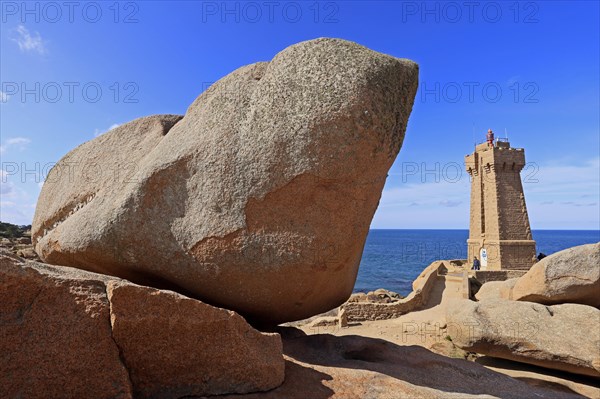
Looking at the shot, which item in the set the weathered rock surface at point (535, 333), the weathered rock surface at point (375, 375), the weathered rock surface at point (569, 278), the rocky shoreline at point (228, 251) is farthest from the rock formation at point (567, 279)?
the rocky shoreline at point (228, 251)

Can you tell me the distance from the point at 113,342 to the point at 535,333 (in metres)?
7.81

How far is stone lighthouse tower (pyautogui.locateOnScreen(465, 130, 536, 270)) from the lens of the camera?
92.1 ft

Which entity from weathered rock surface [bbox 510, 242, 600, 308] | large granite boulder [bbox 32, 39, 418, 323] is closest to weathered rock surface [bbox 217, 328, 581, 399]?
large granite boulder [bbox 32, 39, 418, 323]

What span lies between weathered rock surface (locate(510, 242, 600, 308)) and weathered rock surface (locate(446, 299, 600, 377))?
1.18ft

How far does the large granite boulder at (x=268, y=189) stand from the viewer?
13.6 feet

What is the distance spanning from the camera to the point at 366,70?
4285 mm

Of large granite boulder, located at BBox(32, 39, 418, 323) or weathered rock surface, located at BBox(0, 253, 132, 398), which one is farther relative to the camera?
large granite boulder, located at BBox(32, 39, 418, 323)

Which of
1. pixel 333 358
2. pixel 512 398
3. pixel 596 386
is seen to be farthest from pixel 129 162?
pixel 596 386

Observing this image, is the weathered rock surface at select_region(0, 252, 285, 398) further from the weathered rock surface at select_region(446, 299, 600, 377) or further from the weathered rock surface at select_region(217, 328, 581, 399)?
the weathered rock surface at select_region(446, 299, 600, 377)

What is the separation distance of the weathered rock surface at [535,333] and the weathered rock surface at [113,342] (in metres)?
6.07

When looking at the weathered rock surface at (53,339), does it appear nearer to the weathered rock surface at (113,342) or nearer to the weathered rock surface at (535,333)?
the weathered rock surface at (113,342)

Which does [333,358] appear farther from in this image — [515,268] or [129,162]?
[515,268]

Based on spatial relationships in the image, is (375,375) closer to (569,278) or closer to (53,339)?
(53,339)

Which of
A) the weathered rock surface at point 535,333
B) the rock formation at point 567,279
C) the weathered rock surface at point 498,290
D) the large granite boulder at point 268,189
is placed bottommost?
the weathered rock surface at point 535,333
